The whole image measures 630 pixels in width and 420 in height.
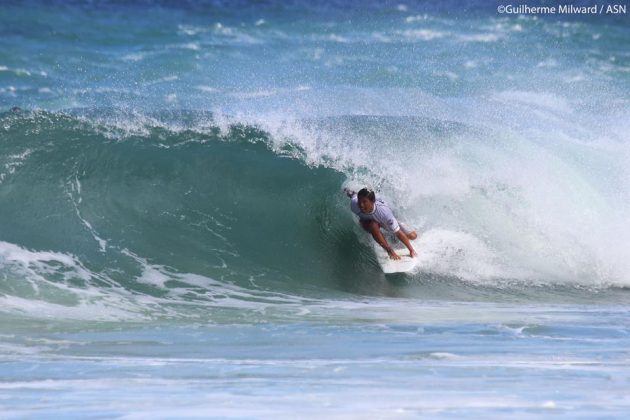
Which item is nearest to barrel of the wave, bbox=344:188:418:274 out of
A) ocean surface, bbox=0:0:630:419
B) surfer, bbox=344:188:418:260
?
surfer, bbox=344:188:418:260

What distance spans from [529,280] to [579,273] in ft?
2.83

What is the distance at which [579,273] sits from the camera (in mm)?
11523

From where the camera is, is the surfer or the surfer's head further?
the surfer

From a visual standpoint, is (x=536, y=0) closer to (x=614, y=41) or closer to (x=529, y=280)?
(x=614, y=41)

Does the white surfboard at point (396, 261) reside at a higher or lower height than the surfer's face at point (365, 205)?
lower

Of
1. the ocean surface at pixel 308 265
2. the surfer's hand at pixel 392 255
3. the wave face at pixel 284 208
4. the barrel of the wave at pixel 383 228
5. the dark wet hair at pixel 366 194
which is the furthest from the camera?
the surfer's hand at pixel 392 255

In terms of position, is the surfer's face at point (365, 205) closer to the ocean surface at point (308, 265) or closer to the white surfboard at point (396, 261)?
the white surfboard at point (396, 261)

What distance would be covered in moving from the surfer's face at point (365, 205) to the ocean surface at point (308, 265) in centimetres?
73

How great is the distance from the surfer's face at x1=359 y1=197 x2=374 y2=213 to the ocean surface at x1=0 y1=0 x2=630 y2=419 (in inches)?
28.8

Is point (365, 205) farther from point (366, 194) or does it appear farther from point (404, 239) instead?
point (404, 239)

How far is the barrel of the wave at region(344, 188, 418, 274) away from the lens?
404 inches

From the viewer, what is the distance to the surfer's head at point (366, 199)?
10.1 m

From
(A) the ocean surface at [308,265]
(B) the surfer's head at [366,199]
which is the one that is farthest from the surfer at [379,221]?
(A) the ocean surface at [308,265]

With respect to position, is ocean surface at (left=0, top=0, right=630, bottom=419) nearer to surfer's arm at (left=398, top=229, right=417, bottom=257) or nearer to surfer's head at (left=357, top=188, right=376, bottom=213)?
surfer's arm at (left=398, top=229, right=417, bottom=257)
